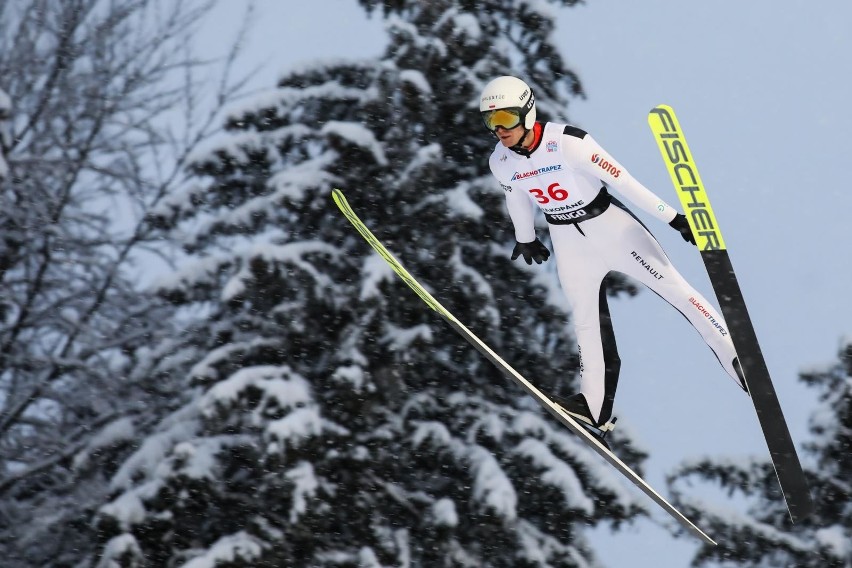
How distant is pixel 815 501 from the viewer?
12117 millimetres

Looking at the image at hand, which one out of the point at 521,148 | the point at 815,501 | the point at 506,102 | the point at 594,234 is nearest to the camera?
the point at 506,102

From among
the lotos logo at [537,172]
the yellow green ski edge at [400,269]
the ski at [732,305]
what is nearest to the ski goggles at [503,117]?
the lotos logo at [537,172]

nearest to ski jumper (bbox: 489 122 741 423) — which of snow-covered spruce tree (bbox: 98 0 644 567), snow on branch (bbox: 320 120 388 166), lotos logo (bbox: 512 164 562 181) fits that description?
lotos logo (bbox: 512 164 562 181)

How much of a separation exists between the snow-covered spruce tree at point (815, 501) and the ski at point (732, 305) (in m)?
6.05

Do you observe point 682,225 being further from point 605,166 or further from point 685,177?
point 605,166

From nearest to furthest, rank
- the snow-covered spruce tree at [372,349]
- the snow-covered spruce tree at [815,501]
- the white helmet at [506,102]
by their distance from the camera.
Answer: the white helmet at [506,102]
the snow-covered spruce tree at [372,349]
the snow-covered spruce tree at [815,501]

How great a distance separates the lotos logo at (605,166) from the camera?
5742 mm

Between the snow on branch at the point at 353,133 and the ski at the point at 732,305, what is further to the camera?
the snow on branch at the point at 353,133

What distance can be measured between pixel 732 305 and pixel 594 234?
73 cm

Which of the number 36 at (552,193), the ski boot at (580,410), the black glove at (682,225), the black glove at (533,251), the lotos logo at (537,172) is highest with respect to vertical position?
the black glove at (533,251)

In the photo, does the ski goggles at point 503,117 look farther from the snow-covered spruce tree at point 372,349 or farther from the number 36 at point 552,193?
the snow-covered spruce tree at point 372,349

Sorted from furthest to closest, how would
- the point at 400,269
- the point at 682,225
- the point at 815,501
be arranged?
1. the point at 815,501
2. the point at 400,269
3. the point at 682,225

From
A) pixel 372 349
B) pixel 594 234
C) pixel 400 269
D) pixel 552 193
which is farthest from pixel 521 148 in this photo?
pixel 372 349

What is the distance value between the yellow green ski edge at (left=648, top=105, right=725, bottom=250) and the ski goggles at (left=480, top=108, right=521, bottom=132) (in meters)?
0.62
